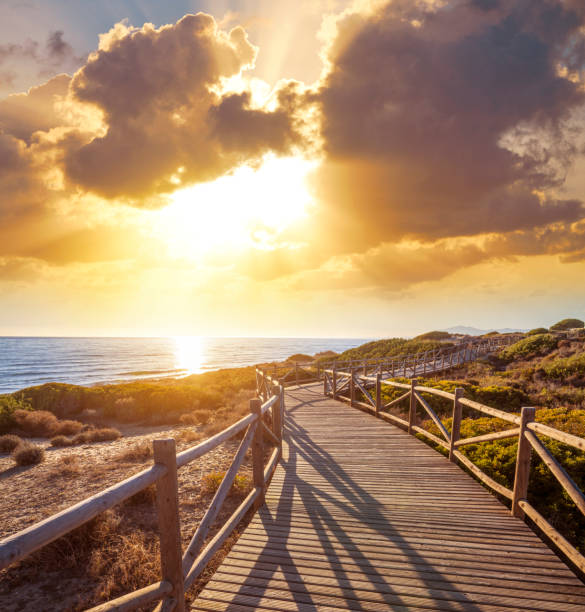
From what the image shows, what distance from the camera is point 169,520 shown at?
270 centimetres

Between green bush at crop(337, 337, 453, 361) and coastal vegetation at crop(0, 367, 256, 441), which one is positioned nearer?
coastal vegetation at crop(0, 367, 256, 441)

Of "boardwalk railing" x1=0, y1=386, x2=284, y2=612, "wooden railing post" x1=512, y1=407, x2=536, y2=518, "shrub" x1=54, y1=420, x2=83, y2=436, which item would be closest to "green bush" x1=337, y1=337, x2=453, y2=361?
"shrub" x1=54, y1=420, x2=83, y2=436

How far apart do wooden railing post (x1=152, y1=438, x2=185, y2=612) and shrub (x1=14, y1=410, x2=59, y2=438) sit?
15231 mm

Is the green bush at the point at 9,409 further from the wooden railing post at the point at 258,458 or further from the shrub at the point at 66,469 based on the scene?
the wooden railing post at the point at 258,458

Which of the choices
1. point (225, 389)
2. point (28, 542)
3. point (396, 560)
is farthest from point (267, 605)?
point (225, 389)

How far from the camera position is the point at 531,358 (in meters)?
24.2

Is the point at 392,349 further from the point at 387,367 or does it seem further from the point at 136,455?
the point at 136,455

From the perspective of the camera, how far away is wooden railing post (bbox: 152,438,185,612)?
104 inches

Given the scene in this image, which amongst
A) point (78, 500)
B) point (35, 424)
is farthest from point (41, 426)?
point (78, 500)

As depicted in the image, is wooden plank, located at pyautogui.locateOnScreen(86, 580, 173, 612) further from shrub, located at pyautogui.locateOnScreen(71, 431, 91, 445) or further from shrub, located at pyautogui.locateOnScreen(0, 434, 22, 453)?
shrub, located at pyautogui.locateOnScreen(0, 434, 22, 453)

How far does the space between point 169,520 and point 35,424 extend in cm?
1601

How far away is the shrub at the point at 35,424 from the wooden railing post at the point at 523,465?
16.7 meters

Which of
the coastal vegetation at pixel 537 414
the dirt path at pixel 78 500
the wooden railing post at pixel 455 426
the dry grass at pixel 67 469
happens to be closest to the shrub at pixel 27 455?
the dirt path at pixel 78 500

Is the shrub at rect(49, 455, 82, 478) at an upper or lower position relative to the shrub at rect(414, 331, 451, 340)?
lower
